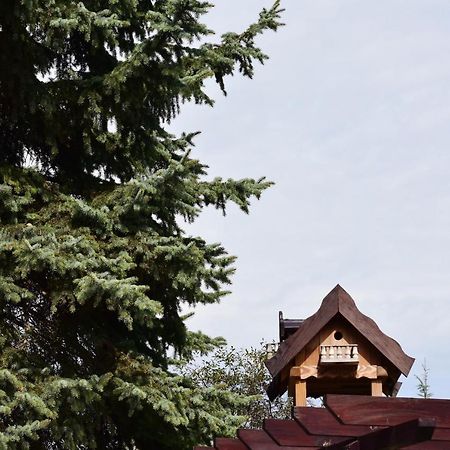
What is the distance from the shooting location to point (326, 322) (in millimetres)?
6121

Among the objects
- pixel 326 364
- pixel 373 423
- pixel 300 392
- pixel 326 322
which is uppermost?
pixel 326 322

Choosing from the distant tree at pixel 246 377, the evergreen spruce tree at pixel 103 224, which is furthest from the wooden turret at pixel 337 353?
the distant tree at pixel 246 377

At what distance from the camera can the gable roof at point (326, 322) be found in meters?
6.10

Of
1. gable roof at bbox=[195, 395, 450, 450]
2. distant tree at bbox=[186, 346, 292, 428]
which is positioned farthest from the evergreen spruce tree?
distant tree at bbox=[186, 346, 292, 428]

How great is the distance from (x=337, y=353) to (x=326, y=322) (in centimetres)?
24

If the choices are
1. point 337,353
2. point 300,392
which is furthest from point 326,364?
point 300,392

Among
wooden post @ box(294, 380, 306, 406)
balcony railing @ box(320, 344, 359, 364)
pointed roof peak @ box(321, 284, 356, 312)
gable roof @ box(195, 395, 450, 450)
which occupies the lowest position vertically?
gable roof @ box(195, 395, 450, 450)

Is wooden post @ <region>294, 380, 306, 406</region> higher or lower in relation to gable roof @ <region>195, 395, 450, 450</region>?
higher

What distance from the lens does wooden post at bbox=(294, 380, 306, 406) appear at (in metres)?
6.11

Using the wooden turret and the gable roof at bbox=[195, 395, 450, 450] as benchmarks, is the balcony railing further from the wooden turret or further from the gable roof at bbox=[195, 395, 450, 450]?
the gable roof at bbox=[195, 395, 450, 450]

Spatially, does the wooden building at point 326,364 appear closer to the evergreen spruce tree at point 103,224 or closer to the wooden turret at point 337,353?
the wooden turret at point 337,353

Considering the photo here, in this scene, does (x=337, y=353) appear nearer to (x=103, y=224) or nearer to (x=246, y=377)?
(x=103, y=224)

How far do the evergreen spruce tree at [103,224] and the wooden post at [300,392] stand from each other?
1002 mm

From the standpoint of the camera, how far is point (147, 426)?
755cm
